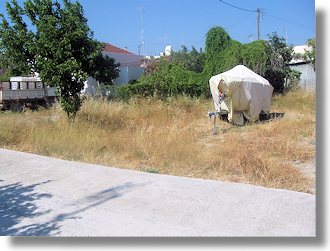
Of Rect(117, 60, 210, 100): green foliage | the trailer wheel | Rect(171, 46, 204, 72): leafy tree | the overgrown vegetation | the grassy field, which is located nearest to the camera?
the grassy field

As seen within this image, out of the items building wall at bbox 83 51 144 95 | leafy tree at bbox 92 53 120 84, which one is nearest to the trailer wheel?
leafy tree at bbox 92 53 120 84

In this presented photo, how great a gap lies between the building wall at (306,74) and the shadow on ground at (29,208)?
19.7 metres

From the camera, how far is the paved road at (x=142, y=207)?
3.60 meters

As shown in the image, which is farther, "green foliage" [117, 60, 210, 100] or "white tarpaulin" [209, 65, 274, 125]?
"green foliage" [117, 60, 210, 100]

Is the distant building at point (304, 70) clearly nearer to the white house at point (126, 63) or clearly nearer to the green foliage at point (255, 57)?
the green foliage at point (255, 57)

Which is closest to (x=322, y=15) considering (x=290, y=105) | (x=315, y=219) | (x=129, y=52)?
(x=315, y=219)

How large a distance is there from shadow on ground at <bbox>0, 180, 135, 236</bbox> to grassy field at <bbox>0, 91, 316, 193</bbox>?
1545 millimetres

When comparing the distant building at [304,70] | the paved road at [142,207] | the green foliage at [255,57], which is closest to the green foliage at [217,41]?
the green foliage at [255,57]

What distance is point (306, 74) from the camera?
76.6ft

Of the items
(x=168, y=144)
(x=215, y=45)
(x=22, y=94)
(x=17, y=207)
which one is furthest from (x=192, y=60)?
(x=17, y=207)

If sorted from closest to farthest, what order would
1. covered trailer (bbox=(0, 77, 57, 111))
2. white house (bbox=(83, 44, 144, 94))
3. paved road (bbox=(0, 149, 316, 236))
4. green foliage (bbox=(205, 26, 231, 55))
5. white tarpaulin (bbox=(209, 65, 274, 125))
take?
1. paved road (bbox=(0, 149, 316, 236))
2. white tarpaulin (bbox=(209, 65, 274, 125))
3. covered trailer (bbox=(0, 77, 57, 111))
4. green foliage (bbox=(205, 26, 231, 55))
5. white house (bbox=(83, 44, 144, 94))

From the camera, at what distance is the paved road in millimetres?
3602

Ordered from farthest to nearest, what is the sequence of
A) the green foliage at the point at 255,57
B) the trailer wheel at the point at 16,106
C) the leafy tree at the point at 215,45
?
the leafy tree at the point at 215,45 → the green foliage at the point at 255,57 → the trailer wheel at the point at 16,106

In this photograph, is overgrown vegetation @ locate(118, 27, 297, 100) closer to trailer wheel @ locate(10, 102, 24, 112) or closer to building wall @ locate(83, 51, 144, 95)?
trailer wheel @ locate(10, 102, 24, 112)
